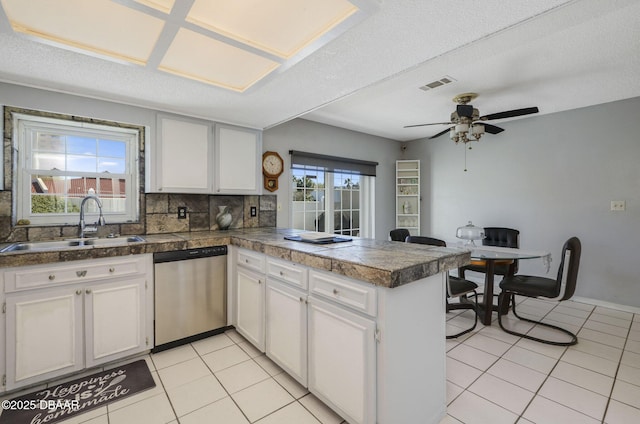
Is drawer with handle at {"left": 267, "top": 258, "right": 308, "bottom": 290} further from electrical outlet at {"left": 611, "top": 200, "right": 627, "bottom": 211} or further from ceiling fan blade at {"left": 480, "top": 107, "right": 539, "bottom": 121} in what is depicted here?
electrical outlet at {"left": 611, "top": 200, "right": 627, "bottom": 211}

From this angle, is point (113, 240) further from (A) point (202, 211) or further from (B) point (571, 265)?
(B) point (571, 265)

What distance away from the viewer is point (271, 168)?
11.8 ft

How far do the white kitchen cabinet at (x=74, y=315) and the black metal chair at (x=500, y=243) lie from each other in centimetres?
305

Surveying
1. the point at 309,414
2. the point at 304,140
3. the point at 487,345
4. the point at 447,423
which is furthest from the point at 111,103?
the point at 487,345

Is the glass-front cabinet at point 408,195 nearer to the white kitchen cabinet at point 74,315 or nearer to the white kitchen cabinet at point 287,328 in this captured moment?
the white kitchen cabinet at point 287,328

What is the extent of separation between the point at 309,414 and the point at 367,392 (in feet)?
1.73

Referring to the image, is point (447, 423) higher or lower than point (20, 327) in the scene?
lower

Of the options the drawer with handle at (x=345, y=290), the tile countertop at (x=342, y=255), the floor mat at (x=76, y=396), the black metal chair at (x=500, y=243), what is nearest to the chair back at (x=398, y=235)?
the black metal chair at (x=500, y=243)

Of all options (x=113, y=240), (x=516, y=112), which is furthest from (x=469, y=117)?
(x=113, y=240)

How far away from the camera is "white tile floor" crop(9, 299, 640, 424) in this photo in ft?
5.50

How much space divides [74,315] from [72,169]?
1318 mm

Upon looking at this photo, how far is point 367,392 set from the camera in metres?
1.39

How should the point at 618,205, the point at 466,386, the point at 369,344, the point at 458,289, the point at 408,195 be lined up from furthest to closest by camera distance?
the point at 408,195 < the point at 618,205 < the point at 458,289 < the point at 466,386 < the point at 369,344

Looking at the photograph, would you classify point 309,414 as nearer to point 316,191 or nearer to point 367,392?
point 367,392
